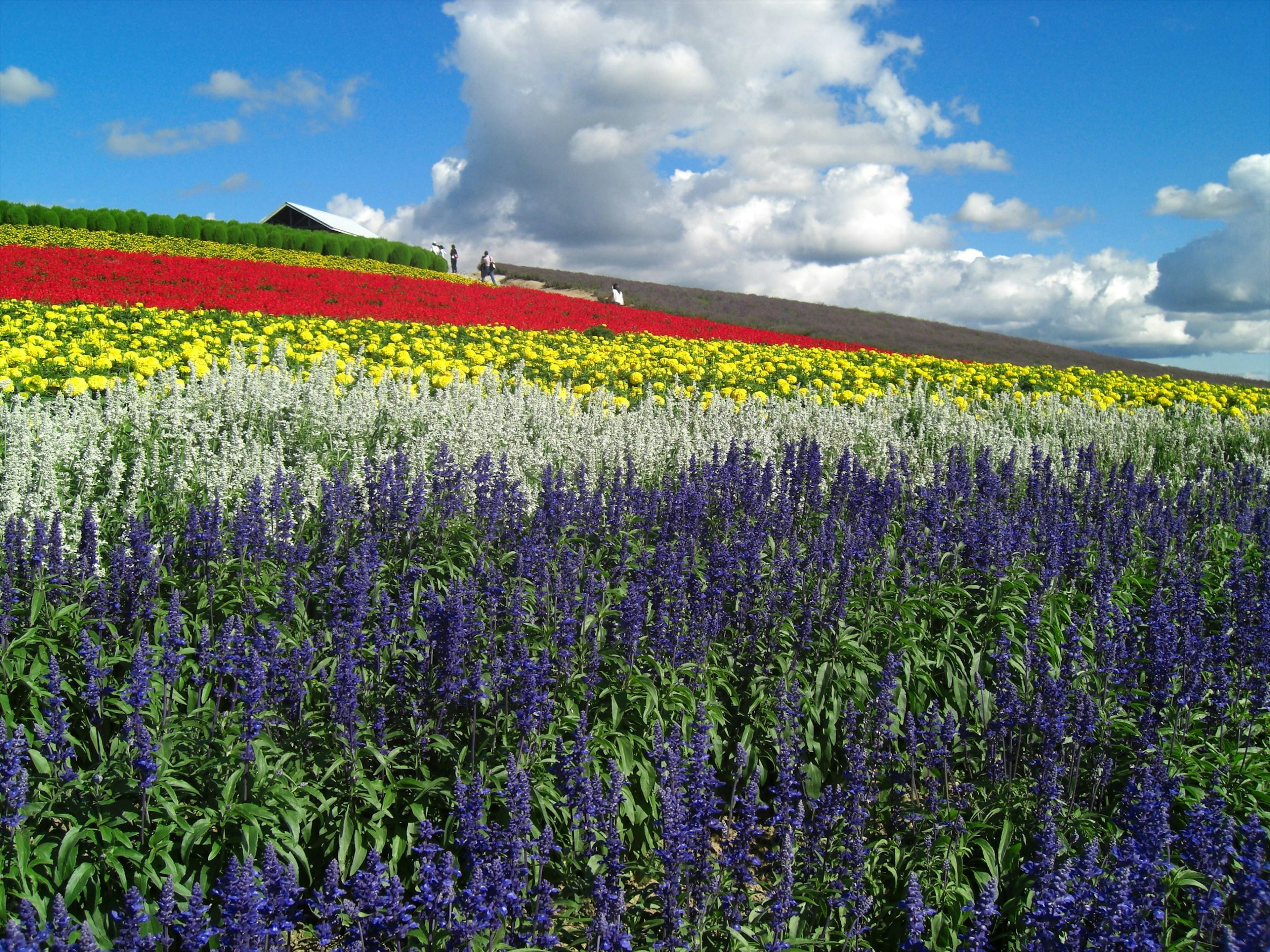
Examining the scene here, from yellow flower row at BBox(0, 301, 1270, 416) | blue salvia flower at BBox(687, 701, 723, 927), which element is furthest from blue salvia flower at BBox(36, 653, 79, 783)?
yellow flower row at BBox(0, 301, 1270, 416)

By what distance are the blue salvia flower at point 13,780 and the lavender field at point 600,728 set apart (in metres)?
0.02

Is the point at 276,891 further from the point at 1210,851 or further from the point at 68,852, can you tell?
the point at 1210,851

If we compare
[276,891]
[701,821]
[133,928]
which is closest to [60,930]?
[133,928]

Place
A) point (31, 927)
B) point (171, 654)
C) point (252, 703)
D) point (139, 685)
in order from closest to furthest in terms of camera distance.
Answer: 1. point (31, 927)
2. point (139, 685)
3. point (252, 703)
4. point (171, 654)

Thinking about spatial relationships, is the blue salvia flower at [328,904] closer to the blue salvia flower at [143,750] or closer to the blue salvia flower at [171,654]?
the blue salvia flower at [143,750]

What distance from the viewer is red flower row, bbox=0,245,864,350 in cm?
1588

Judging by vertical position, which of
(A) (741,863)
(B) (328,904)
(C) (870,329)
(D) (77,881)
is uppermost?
(C) (870,329)

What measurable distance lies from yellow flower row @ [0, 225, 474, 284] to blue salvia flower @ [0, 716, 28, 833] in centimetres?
2949

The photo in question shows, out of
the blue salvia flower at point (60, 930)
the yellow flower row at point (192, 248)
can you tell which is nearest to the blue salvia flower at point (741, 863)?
the blue salvia flower at point (60, 930)

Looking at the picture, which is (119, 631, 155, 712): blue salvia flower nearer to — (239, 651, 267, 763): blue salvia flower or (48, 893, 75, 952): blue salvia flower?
(239, 651, 267, 763): blue salvia flower

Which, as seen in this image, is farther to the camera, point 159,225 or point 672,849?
point 159,225

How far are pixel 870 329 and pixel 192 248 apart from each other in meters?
28.8

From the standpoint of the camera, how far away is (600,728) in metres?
3.91

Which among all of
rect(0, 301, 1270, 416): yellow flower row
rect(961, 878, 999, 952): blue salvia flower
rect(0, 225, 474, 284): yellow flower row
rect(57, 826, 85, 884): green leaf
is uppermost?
rect(0, 225, 474, 284): yellow flower row
